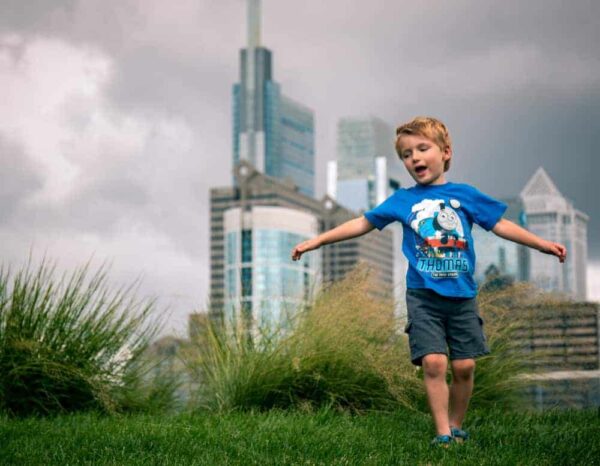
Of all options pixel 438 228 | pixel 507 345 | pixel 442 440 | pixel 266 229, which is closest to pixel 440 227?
pixel 438 228

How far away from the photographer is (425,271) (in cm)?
452

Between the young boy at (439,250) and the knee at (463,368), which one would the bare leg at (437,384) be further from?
the knee at (463,368)

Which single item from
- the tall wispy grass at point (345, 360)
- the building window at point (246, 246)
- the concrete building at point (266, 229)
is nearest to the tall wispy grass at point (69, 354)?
the tall wispy grass at point (345, 360)

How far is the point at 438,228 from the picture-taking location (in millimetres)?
4547

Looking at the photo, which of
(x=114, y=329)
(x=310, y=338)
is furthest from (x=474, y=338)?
(x=114, y=329)

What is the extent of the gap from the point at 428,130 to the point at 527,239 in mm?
695

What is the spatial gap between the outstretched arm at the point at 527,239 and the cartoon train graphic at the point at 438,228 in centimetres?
25

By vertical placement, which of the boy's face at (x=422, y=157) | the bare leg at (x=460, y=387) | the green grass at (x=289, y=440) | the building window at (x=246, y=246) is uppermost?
the building window at (x=246, y=246)

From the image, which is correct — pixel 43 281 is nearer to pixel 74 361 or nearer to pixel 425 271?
pixel 74 361

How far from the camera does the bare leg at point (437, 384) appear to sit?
4.48m

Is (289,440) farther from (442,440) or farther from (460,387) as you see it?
(460,387)

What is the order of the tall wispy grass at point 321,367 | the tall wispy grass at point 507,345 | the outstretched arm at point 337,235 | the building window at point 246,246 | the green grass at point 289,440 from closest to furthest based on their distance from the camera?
the green grass at point 289,440
the outstretched arm at point 337,235
the tall wispy grass at point 321,367
the tall wispy grass at point 507,345
the building window at point 246,246

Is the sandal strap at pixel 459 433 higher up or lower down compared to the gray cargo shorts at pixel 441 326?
lower down

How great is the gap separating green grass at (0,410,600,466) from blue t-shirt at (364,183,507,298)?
75 cm
